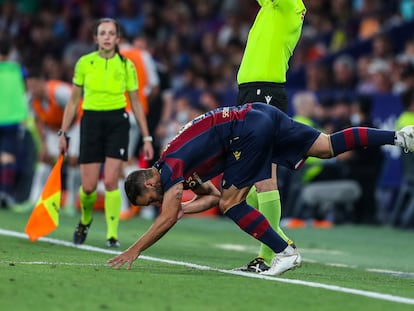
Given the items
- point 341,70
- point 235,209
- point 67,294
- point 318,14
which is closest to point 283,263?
point 235,209

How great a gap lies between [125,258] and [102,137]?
3471 millimetres

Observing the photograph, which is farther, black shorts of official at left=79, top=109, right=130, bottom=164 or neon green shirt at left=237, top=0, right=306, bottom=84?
black shorts of official at left=79, top=109, right=130, bottom=164

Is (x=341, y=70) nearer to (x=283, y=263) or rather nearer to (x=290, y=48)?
(x=290, y=48)

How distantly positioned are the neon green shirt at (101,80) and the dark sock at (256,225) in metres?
3.40

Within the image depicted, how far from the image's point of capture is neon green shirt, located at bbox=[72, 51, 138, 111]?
39.5 feet

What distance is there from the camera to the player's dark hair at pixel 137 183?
8711 mm

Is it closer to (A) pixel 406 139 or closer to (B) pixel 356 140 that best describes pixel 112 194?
(B) pixel 356 140

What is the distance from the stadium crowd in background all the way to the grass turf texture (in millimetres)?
4766

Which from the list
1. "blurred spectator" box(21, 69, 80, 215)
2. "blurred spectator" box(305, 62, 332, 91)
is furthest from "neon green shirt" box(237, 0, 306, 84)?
"blurred spectator" box(305, 62, 332, 91)

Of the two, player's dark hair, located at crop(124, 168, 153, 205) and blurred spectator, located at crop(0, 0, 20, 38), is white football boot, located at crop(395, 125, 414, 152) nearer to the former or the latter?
player's dark hair, located at crop(124, 168, 153, 205)

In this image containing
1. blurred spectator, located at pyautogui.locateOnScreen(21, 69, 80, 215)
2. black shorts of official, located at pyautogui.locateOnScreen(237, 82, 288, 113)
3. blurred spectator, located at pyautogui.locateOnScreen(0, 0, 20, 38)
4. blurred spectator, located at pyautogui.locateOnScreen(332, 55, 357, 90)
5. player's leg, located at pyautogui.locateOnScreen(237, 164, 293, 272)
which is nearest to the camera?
player's leg, located at pyautogui.locateOnScreen(237, 164, 293, 272)

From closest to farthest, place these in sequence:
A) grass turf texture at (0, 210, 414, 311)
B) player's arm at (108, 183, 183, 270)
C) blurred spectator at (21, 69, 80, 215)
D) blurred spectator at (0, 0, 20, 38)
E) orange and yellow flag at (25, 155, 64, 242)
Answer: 1. grass turf texture at (0, 210, 414, 311)
2. player's arm at (108, 183, 183, 270)
3. orange and yellow flag at (25, 155, 64, 242)
4. blurred spectator at (21, 69, 80, 215)
5. blurred spectator at (0, 0, 20, 38)

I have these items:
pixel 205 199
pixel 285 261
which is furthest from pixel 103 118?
pixel 285 261

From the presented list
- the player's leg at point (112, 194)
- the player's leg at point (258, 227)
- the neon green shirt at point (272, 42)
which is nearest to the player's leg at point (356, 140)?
the player's leg at point (258, 227)
